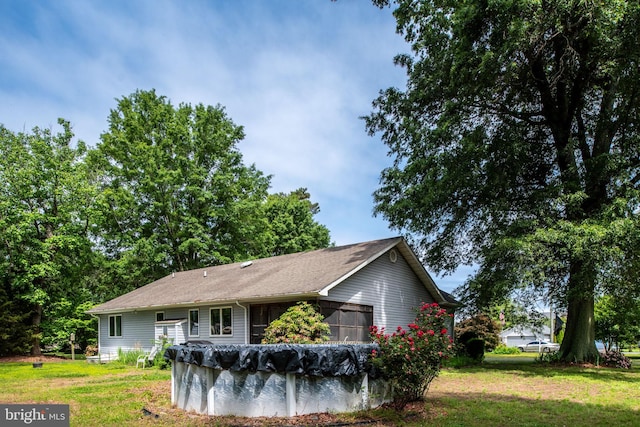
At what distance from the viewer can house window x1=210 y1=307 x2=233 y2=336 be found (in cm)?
1788

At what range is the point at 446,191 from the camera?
16531 millimetres

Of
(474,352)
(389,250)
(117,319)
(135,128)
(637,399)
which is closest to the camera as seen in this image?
(637,399)

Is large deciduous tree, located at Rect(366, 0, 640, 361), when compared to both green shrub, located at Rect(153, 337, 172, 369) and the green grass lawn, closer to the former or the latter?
the green grass lawn

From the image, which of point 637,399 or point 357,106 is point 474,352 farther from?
point 357,106

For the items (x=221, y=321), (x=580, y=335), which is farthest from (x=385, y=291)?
(x=580, y=335)

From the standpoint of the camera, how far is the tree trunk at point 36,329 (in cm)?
2661

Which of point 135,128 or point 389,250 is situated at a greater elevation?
point 135,128

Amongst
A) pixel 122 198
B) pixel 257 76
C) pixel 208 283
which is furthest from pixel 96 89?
pixel 122 198

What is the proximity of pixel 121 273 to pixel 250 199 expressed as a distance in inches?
380

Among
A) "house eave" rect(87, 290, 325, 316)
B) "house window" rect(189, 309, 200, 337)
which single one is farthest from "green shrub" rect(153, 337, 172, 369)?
"house eave" rect(87, 290, 325, 316)

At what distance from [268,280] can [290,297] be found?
2.67 m

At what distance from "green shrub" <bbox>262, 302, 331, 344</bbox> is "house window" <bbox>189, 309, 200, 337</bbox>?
19.8 feet

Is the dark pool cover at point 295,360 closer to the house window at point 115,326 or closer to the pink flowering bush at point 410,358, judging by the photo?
the pink flowering bush at point 410,358

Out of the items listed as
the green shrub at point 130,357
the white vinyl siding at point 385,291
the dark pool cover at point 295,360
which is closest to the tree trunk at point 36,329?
the green shrub at point 130,357
